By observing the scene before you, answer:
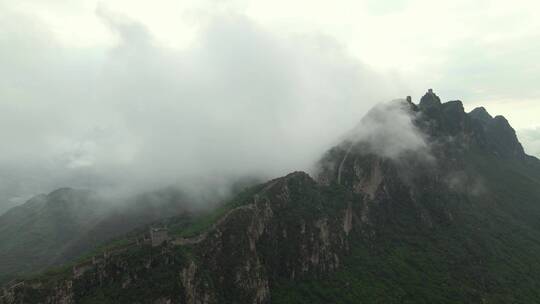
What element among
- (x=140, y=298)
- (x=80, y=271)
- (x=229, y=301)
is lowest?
(x=229, y=301)

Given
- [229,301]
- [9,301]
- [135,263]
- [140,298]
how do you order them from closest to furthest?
[9,301] < [140,298] < [135,263] < [229,301]

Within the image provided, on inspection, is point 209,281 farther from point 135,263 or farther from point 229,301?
point 135,263

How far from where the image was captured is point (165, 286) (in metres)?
168

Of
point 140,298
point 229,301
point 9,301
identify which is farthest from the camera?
point 229,301

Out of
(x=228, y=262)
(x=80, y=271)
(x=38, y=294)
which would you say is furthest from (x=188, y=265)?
(x=38, y=294)

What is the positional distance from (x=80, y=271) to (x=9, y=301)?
23.2m

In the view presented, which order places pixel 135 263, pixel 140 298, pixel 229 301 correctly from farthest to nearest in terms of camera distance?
pixel 229 301 → pixel 135 263 → pixel 140 298

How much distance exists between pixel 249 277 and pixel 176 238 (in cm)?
3403

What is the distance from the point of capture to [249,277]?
199125 mm

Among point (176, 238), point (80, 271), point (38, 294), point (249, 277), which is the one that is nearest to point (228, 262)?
point (249, 277)

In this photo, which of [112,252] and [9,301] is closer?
[9,301]

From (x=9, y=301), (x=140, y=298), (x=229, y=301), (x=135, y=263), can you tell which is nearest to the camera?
(x=9, y=301)

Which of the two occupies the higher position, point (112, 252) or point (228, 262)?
point (112, 252)

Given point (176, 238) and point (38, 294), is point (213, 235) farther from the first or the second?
point (38, 294)
